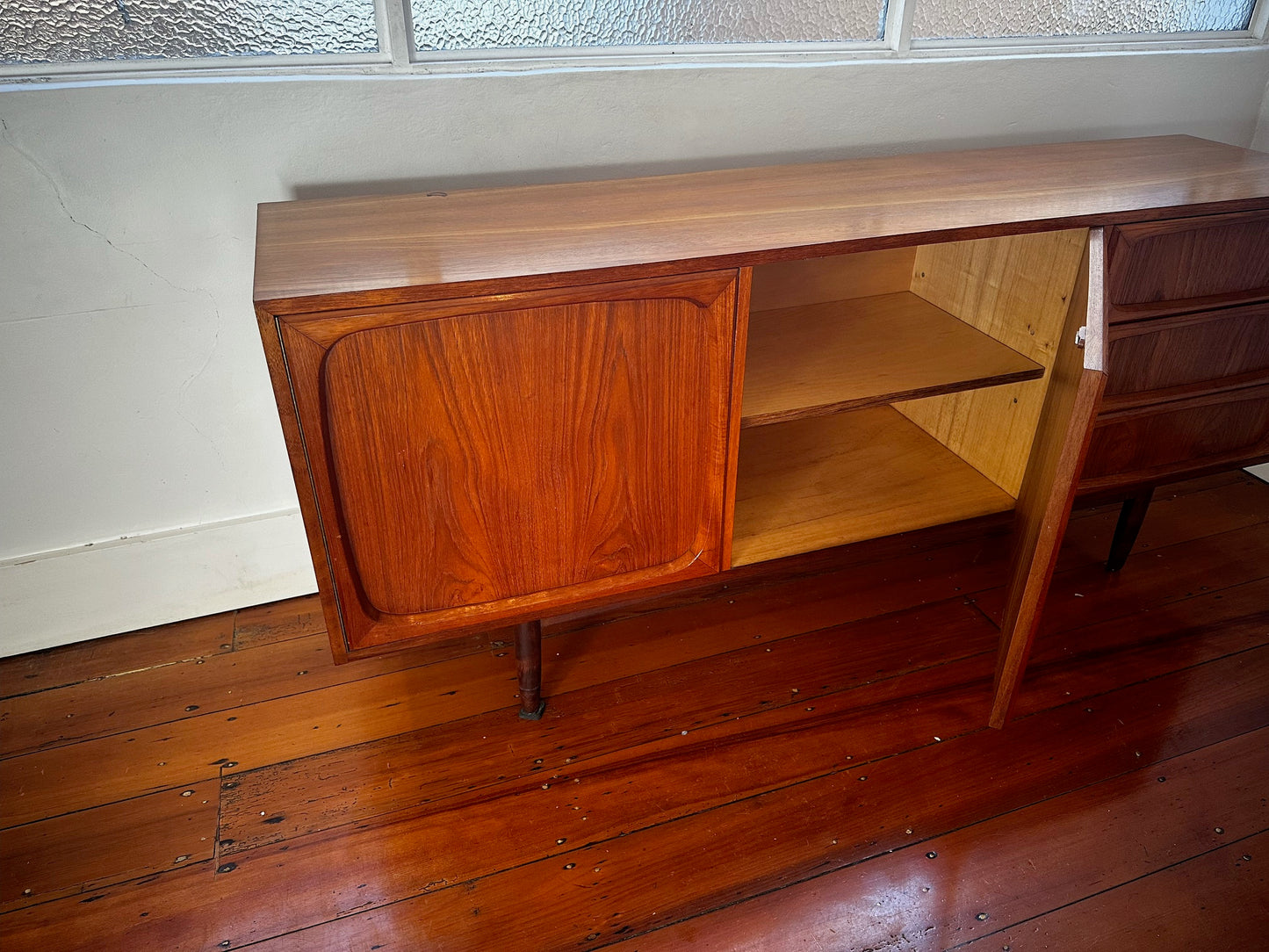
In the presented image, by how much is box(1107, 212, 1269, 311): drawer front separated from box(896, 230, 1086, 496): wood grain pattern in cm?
6

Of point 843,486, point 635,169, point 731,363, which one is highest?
point 635,169

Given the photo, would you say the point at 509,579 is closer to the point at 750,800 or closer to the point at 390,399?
the point at 390,399

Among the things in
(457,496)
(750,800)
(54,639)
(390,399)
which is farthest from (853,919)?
(54,639)

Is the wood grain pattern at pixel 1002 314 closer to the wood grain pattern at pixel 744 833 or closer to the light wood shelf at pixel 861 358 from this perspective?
the light wood shelf at pixel 861 358

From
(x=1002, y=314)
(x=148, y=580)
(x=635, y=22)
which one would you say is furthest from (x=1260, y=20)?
(x=148, y=580)

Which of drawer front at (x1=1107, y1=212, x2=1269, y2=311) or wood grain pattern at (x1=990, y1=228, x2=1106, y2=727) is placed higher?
drawer front at (x1=1107, y1=212, x2=1269, y2=311)

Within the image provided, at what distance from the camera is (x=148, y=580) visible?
1495mm

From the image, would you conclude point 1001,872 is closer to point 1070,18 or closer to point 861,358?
point 861,358

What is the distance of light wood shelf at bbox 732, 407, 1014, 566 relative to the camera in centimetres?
133

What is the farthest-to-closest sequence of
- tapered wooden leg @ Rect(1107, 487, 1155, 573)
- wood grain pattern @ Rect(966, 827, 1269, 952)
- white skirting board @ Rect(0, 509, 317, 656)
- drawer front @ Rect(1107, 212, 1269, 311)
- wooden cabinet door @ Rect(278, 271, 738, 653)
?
1. tapered wooden leg @ Rect(1107, 487, 1155, 573)
2. white skirting board @ Rect(0, 509, 317, 656)
3. drawer front @ Rect(1107, 212, 1269, 311)
4. wood grain pattern @ Rect(966, 827, 1269, 952)
5. wooden cabinet door @ Rect(278, 271, 738, 653)

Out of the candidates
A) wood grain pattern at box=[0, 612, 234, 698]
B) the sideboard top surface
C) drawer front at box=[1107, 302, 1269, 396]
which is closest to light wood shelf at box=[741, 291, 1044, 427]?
drawer front at box=[1107, 302, 1269, 396]

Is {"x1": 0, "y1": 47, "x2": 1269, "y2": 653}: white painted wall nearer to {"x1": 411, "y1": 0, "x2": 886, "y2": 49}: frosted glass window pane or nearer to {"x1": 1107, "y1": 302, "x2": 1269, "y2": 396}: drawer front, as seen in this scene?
{"x1": 411, "y1": 0, "x2": 886, "y2": 49}: frosted glass window pane

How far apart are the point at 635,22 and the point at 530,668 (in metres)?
0.97

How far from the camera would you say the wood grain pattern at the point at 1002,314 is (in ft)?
4.24
